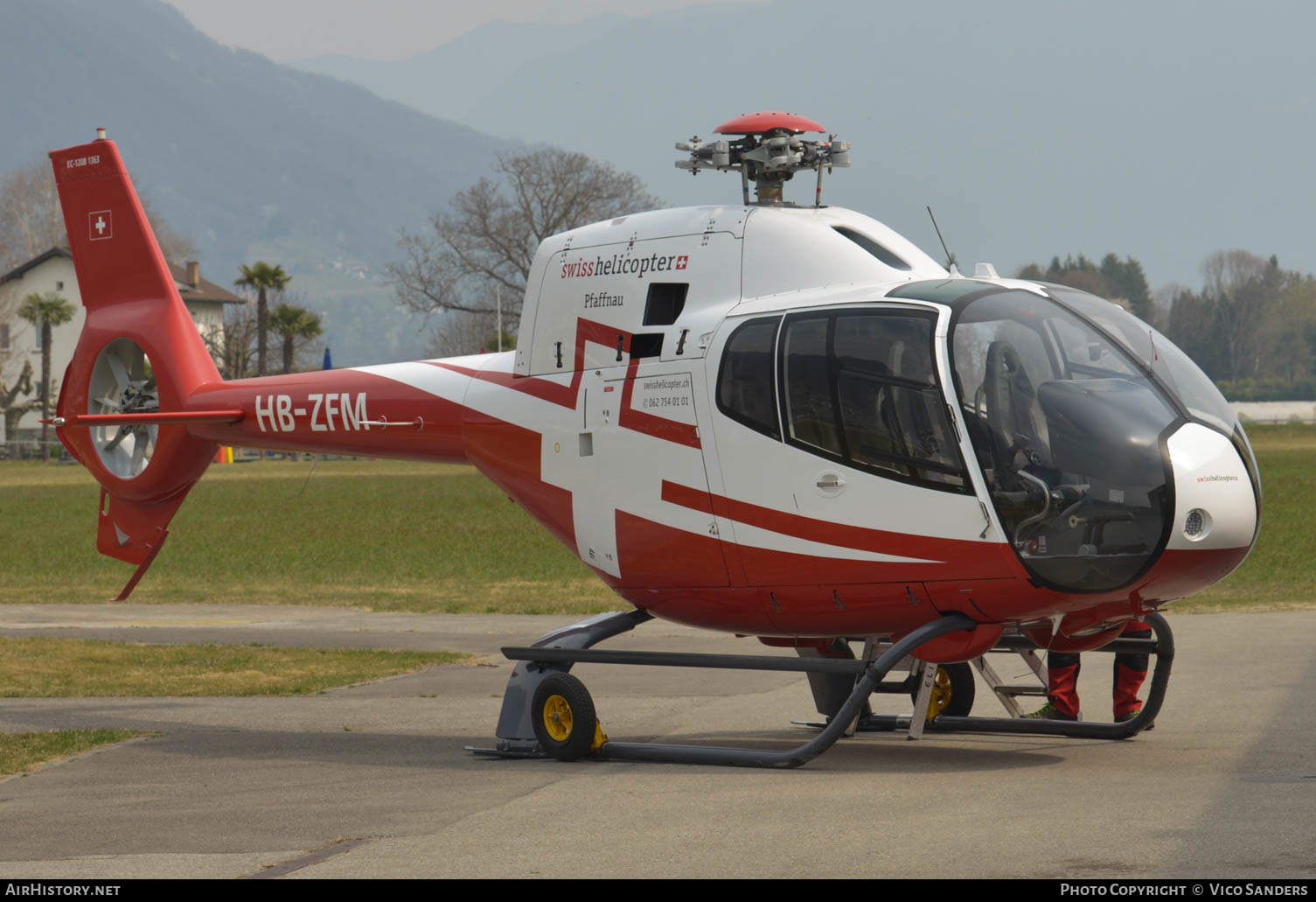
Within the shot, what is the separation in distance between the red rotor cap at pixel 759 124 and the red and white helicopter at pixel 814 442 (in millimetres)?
20

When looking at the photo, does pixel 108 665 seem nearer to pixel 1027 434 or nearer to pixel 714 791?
→ pixel 714 791

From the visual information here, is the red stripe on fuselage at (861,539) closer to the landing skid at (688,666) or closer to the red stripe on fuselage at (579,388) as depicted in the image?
the red stripe on fuselage at (579,388)

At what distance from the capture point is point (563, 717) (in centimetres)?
1102

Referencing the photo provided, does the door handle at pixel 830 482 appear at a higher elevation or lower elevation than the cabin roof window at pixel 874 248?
lower

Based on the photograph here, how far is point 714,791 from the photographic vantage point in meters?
9.34

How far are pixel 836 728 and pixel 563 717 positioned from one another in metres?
2.23

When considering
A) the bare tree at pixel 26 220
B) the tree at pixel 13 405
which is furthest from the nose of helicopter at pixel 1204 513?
the bare tree at pixel 26 220

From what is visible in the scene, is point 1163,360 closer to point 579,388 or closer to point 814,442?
point 814,442

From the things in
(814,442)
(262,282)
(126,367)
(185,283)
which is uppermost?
(185,283)

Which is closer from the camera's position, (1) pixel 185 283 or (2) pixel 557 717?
(2) pixel 557 717

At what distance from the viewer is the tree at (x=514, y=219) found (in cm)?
8781

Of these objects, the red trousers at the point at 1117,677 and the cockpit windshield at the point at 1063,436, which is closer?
the cockpit windshield at the point at 1063,436

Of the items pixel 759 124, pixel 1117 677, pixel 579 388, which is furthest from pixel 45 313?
pixel 1117 677
